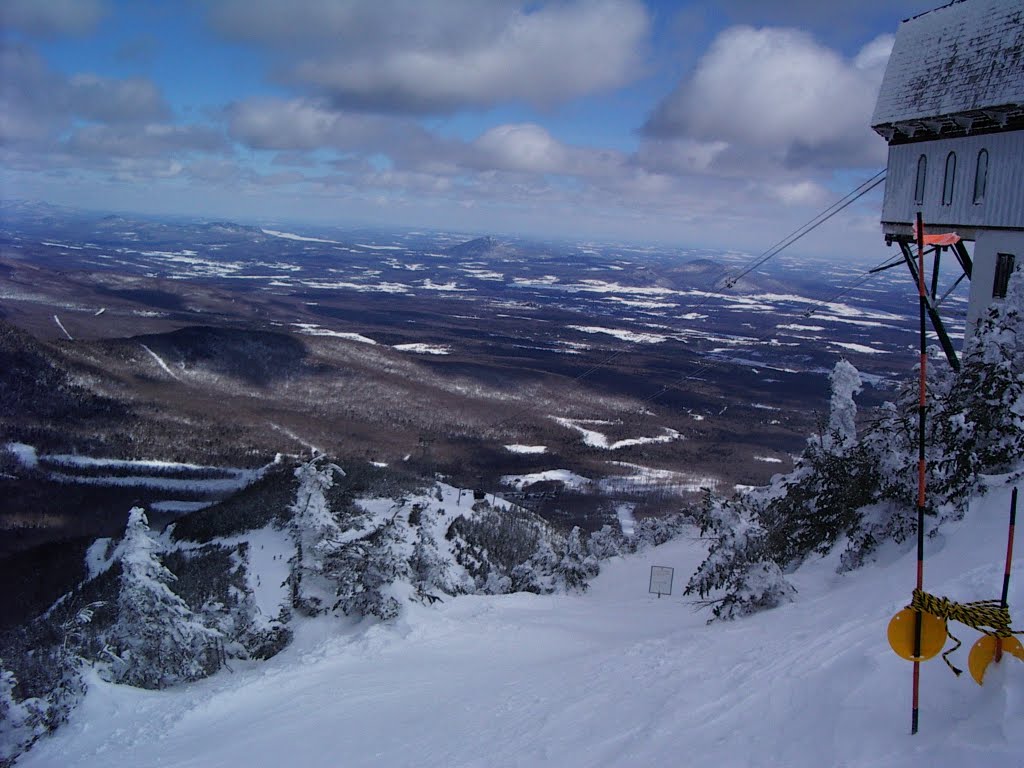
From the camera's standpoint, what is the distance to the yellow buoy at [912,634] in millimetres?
5020

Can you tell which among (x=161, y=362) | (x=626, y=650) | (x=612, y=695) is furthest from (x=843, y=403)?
(x=161, y=362)

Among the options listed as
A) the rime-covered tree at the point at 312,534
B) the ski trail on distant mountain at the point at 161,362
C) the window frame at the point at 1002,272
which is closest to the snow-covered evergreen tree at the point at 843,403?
the window frame at the point at 1002,272

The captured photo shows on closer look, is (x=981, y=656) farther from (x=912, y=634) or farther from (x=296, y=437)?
(x=296, y=437)

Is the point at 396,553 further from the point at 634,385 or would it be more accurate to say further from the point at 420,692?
the point at 634,385

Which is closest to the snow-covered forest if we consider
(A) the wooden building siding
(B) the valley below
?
(A) the wooden building siding

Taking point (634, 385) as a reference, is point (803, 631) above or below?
above

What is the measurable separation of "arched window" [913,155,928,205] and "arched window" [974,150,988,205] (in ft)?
4.65

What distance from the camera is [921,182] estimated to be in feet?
55.8

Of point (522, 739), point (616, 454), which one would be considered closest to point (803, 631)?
point (522, 739)

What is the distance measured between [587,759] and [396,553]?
1615 cm

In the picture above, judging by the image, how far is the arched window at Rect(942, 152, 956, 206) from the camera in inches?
635

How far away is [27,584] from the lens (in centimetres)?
5125

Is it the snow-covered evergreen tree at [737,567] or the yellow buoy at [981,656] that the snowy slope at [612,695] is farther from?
the snow-covered evergreen tree at [737,567]

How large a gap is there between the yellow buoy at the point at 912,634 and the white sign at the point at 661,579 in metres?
19.1
